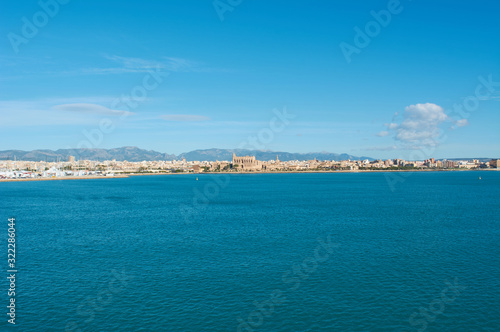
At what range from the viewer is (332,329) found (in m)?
12.7

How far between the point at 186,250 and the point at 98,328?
397 inches

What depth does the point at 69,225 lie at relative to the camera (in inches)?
1240

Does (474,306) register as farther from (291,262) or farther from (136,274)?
(136,274)

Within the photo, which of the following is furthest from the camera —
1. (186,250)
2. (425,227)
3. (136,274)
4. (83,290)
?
(425,227)

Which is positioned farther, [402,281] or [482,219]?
[482,219]

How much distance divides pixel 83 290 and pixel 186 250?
7.56m

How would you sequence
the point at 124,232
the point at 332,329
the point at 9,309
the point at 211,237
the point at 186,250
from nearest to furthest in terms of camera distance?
the point at 332,329 < the point at 9,309 < the point at 186,250 < the point at 211,237 < the point at 124,232

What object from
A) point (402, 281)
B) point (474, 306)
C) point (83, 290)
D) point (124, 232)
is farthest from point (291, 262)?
point (124, 232)

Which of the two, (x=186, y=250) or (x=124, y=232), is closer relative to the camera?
(x=186, y=250)

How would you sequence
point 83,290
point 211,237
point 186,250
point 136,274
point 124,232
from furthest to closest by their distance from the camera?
point 124,232, point 211,237, point 186,250, point 136,274, point 83,290

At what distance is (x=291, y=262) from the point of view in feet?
66.0

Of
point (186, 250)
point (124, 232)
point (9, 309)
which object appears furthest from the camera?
point (124, 232)

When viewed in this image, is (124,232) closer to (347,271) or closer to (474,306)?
(347,271)

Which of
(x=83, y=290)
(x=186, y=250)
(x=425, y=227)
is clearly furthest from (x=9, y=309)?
(x=425, y=227)
